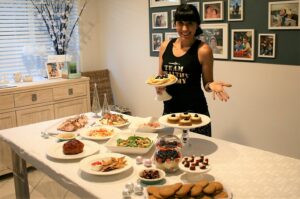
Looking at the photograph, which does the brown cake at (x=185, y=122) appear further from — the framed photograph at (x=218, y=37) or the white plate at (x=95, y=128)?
the framed photograph at (x=218, y=37)

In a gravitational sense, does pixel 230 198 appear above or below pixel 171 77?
below

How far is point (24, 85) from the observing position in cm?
353

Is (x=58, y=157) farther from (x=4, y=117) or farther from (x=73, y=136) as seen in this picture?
(x=4, y=117)

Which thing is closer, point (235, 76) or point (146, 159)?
point (146, 159)

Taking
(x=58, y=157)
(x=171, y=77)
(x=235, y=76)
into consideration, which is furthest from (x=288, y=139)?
(x=58, y=157)

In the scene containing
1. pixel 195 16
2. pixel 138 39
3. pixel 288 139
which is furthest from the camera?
pixel 138 39

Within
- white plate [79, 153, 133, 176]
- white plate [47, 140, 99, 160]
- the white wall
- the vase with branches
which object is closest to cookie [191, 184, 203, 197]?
white plate [79, 153, 133, 176]

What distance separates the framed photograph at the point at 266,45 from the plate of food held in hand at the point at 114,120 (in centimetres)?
134

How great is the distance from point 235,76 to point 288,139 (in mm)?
710

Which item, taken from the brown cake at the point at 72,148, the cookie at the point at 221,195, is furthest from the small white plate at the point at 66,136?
the cookie at the point at 221,195

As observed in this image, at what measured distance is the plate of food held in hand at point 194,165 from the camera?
4.74 ft

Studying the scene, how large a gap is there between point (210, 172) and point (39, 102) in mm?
2518

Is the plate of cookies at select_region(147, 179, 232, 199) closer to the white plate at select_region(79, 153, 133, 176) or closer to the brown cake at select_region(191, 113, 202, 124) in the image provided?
the white plate at select_region(79, 153, 133, 176)

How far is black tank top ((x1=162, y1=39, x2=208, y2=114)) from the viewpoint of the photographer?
2.30m
